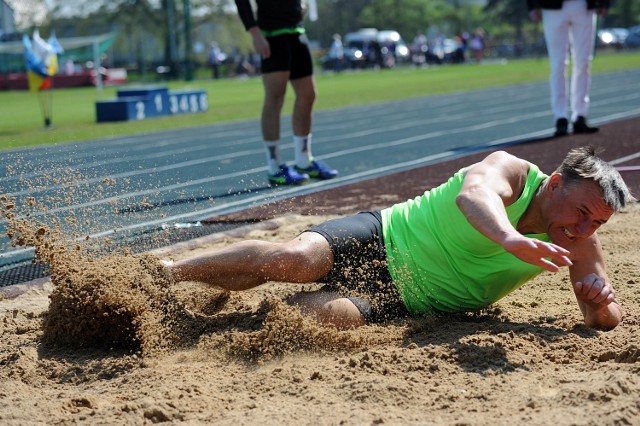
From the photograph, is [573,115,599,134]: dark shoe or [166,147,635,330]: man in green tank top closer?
[166,147,635,330]: man in green tank top

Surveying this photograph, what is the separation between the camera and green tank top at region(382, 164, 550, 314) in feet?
12.0

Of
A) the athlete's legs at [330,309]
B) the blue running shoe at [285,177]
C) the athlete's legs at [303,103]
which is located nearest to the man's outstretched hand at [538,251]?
the athlete's legs at [330,309]

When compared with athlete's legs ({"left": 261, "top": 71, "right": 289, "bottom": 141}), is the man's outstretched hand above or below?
below

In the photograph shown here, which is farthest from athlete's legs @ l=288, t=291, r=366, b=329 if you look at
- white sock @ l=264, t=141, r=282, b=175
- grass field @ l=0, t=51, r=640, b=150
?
grass field @ l=0, t=51, r=640, b=150

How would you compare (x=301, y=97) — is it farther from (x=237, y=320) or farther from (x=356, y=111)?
(x=356, y=111)

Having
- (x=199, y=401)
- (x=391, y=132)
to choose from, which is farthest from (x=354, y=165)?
(x=199, y=401)

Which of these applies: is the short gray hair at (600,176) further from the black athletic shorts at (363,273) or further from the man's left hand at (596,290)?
the black athletic shorts at (363,273)

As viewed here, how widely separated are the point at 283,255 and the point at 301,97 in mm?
4630

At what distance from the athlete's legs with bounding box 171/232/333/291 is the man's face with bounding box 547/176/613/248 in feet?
3.15

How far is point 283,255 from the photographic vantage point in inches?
143

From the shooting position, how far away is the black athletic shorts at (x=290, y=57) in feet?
25.5

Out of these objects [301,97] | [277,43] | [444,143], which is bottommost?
[444,143]

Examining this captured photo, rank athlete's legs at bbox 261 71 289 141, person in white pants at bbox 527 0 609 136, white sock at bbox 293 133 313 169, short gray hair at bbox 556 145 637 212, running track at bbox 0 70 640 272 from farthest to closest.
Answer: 1. person in white pants at bbox 527 0 609 136
2. white sock at bbox 293 133 313 169
3. athlete's legs at bbox 261 71 289 141
4. running track at bbox 0 70 640 272
5. short gray hair at bbox 556 145 637 212

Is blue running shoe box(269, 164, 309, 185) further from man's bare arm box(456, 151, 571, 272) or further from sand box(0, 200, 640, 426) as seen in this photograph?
man's bare arm box(456, 151, 571, 272)
